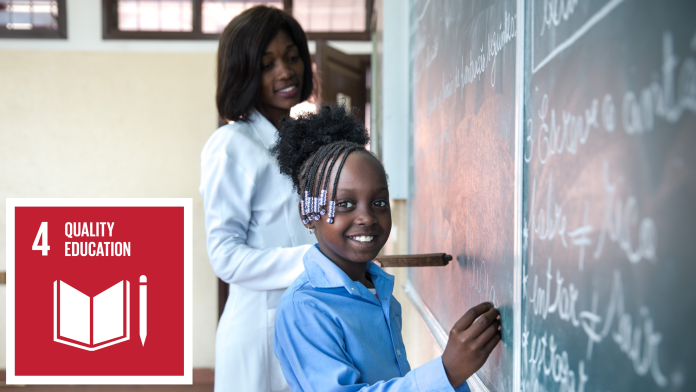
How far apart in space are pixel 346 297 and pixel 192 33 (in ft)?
11.2

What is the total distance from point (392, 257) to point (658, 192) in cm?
77

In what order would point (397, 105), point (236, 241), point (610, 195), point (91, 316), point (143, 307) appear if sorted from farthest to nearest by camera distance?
1. point (143, 307)
2. point (91, 316)
3. point (397, 105)
4. point (236, 241)
5. point (610, 195)

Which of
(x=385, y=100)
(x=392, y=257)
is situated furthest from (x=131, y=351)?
(x=392, y=257)

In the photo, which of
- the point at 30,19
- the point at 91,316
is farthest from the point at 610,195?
the point at 30,19

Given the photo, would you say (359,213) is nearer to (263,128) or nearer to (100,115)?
(263,128)

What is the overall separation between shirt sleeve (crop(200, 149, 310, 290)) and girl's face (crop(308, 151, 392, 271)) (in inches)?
14.3

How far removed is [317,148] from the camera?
988 mm

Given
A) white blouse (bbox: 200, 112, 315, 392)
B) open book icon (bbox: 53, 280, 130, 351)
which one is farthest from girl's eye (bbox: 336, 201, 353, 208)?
open book icon (bbox: 53, 280, 130, 351)

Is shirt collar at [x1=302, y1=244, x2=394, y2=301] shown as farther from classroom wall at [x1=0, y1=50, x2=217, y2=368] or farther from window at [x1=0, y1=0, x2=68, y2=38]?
→ window at [x1=0, y1=0, x2=68, y2=38]

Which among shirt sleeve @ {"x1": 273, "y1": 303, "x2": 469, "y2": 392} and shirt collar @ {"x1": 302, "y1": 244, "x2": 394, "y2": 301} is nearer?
shirt sleeve @ {"x1": 273, "y1": 303, "x2": 469, "y2": 392}

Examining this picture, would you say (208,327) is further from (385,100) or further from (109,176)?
(385,100)

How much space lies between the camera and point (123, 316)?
3447 millimetres

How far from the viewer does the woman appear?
1.26 metres

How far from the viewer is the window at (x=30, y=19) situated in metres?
3.83
